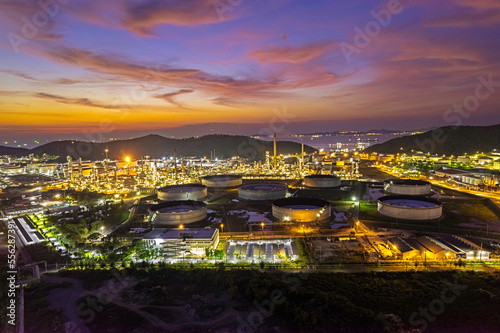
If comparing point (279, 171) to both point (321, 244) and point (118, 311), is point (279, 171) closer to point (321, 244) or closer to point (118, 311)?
point (321, 244)

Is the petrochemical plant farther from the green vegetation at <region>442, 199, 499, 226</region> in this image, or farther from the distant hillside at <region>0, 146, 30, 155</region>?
the distant hillside at <region>0, 146, 30, 155</region>

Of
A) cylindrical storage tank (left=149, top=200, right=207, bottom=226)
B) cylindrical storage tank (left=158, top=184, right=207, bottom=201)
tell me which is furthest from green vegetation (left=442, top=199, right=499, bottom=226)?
cylindrical storage tank (left=158, top=184, right=207, bottom=201)

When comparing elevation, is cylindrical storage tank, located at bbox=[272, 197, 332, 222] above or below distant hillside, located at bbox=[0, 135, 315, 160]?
below

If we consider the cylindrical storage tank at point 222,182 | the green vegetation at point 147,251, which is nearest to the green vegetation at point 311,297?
the green vegetation at point 147,251

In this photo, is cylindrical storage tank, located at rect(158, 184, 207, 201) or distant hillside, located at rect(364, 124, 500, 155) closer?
cylindrical storage tank, located at rect(158, 184, 207, 201)

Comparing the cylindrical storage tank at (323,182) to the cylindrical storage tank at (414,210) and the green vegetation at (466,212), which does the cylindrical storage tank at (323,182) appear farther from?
the green vegetation at (466,212)

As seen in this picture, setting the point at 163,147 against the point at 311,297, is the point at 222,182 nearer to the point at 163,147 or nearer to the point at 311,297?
the point at 311,297
